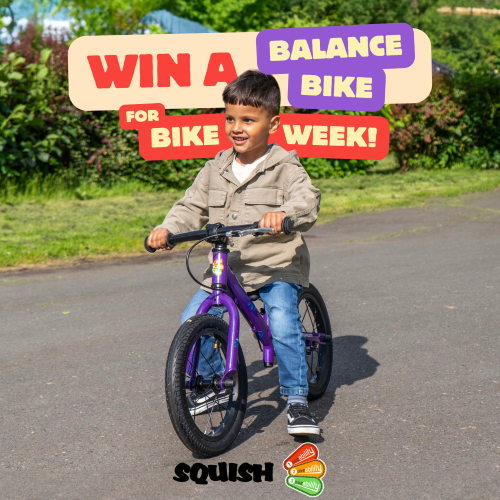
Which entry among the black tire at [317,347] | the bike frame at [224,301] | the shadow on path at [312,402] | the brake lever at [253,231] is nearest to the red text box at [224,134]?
the shadow on path at [312,402]

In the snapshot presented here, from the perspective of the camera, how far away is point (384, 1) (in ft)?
162

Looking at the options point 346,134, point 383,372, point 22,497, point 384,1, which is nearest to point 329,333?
point 383,372

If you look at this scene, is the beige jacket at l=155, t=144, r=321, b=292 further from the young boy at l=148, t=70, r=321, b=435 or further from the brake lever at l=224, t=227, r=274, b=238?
the brake lever at l=224, t=227, r=274, b=238

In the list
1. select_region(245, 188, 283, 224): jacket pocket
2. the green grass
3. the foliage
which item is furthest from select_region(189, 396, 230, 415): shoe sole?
the foliage

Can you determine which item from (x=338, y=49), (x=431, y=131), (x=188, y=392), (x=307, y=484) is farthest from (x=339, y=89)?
(x=307, y=484)

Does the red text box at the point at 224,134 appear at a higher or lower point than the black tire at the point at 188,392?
higher

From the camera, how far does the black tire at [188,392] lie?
3078mm

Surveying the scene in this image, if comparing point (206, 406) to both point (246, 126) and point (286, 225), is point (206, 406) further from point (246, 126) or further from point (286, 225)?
point (246, 126)

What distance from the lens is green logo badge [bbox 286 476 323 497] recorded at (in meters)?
2.98

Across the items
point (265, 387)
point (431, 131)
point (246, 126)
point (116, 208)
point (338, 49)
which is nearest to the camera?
point (246, 126)

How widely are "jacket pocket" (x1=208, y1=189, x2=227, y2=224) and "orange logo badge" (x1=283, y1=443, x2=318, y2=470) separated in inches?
46.0

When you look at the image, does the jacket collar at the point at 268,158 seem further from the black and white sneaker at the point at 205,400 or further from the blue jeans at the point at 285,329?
the black and white sneaker at the point at 205,400

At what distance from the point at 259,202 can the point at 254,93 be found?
0.53m

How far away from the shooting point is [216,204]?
3.62m
